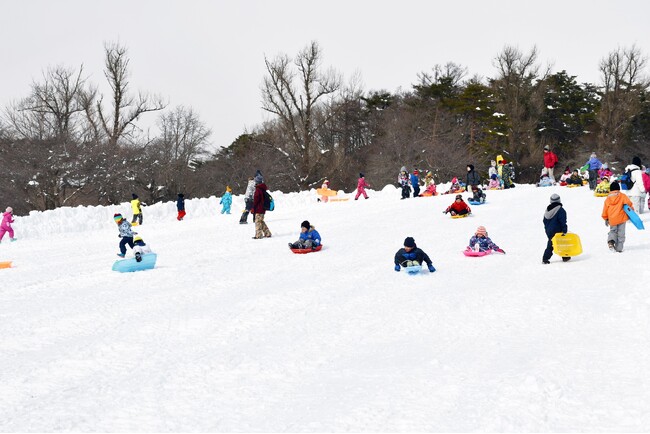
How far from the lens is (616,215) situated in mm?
10922

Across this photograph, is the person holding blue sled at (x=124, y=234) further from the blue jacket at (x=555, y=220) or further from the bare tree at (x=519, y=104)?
the bare tree at (x=519, y=104)

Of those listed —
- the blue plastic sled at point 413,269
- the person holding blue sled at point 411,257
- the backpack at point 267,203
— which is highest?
the backpack at point 267,203

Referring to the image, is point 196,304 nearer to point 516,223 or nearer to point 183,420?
point 183,420

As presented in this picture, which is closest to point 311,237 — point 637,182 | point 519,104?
point 637,182

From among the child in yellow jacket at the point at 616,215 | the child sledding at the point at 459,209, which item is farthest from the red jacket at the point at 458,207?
the child in yellow jacket at the point at 616,215

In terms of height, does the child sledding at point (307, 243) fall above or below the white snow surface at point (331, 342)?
above

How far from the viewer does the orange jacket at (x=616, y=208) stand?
10859 mm

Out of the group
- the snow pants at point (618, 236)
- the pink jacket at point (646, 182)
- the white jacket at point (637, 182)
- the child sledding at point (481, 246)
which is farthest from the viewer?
the pink jacket at point (646, 182)

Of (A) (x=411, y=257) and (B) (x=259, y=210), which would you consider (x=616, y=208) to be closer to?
(A) (x=411, y=257)

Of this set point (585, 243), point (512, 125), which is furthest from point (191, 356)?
point (512, 125)

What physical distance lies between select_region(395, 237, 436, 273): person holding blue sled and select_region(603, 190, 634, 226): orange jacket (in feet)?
12.7

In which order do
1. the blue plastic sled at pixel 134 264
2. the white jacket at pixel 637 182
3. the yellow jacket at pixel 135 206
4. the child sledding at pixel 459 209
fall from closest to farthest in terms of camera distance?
the blue plastic sled at pixel 134 264 → the white jacket at pixel 637 182 → the child sledding at pixel 459 209 → the yellow jacket at pixel 135 206

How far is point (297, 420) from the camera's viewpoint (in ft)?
15.4

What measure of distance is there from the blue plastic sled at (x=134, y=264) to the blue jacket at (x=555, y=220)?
27.1 ft
